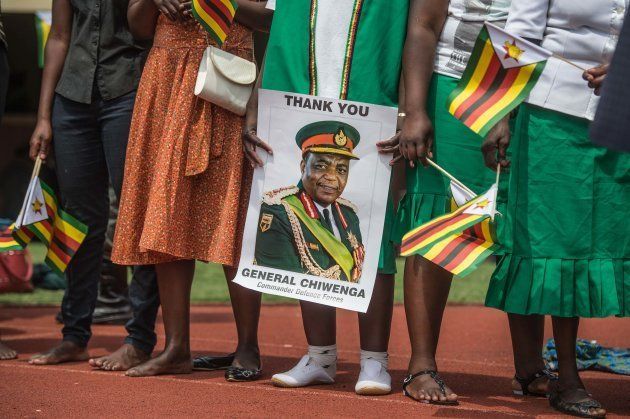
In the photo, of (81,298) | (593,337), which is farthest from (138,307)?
(593,337)

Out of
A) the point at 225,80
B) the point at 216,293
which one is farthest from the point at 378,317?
the point at 216,293

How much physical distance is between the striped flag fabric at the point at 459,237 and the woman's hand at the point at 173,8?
5.38 feet

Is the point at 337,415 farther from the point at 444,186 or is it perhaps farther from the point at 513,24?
the point at 513,24

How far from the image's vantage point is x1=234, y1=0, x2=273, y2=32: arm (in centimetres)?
514

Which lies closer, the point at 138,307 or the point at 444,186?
the point at 444,186

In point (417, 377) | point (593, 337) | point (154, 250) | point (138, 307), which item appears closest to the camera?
point (417, 377)

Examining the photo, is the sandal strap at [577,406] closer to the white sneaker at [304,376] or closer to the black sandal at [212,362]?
the white sneaker at [304,376]

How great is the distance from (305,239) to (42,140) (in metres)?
1.75


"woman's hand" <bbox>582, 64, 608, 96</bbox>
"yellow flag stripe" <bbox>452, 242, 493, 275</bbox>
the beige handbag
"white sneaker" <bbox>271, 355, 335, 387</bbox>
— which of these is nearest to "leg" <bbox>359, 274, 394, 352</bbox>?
"white sneaker" <bbox>271, 355, 335, 387</bbox>

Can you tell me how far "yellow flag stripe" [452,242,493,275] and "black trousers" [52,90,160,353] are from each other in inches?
76.1

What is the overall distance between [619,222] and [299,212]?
1415 millimetres

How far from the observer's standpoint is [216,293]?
10078 mm

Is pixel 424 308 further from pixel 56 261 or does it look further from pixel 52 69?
pixel 52 69

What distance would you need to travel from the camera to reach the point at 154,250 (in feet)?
16.8
